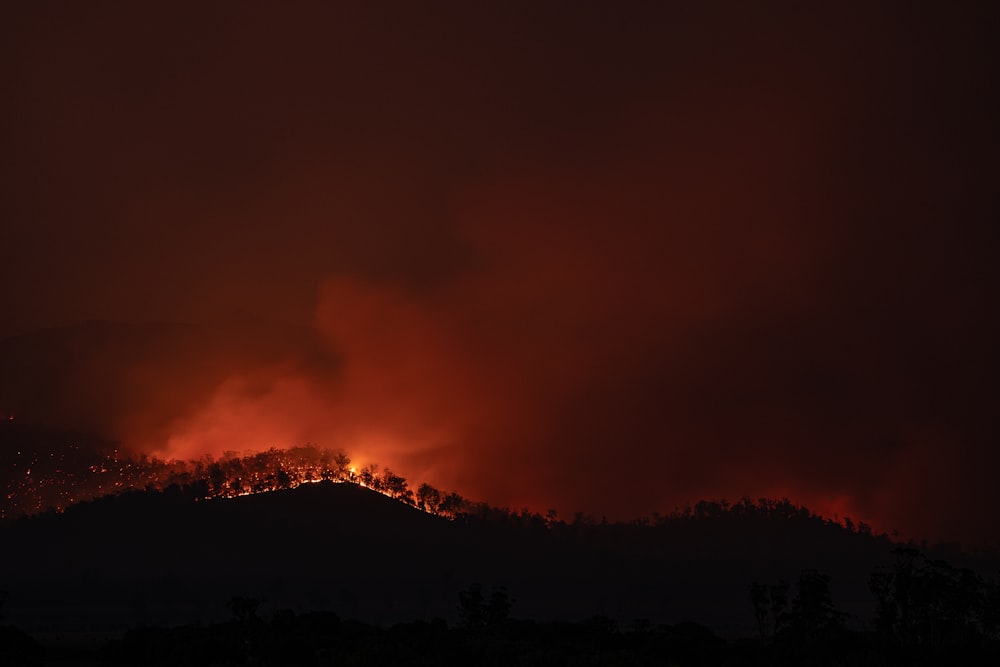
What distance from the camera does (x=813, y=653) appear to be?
67875mm

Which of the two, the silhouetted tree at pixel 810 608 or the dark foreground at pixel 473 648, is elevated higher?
the silhouetted tree at pixel 810 608

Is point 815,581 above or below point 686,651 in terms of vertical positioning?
above

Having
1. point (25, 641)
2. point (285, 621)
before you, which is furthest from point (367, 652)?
point (25, 641)

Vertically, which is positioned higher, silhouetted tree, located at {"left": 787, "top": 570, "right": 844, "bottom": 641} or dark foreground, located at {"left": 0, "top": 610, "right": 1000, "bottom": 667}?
silhouetted tree, located at {"left": 787, "top": 570, "right": 844, "bottom": 641}

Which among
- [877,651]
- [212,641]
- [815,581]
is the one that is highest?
[815,581]

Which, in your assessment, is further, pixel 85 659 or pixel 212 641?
pixel 85 659

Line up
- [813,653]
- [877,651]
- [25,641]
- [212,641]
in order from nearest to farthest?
[877,651] → [813,653] → [212,641] → [25,641]

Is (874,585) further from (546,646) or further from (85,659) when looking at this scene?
(85,659)

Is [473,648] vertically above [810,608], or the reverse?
[810,608]

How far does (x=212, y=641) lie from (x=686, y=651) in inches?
1443

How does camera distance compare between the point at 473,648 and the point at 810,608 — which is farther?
the point at 810,608

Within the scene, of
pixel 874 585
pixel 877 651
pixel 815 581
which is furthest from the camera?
pixel 874 585

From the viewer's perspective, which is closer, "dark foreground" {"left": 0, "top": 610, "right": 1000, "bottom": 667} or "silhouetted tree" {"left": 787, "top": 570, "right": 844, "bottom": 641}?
"dark foreground" {"left": 0, "top": 610, "right": 1000, "bottom": 667}

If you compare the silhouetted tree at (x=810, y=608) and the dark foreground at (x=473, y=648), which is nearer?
the dark foreground at (x=473, y=648)
